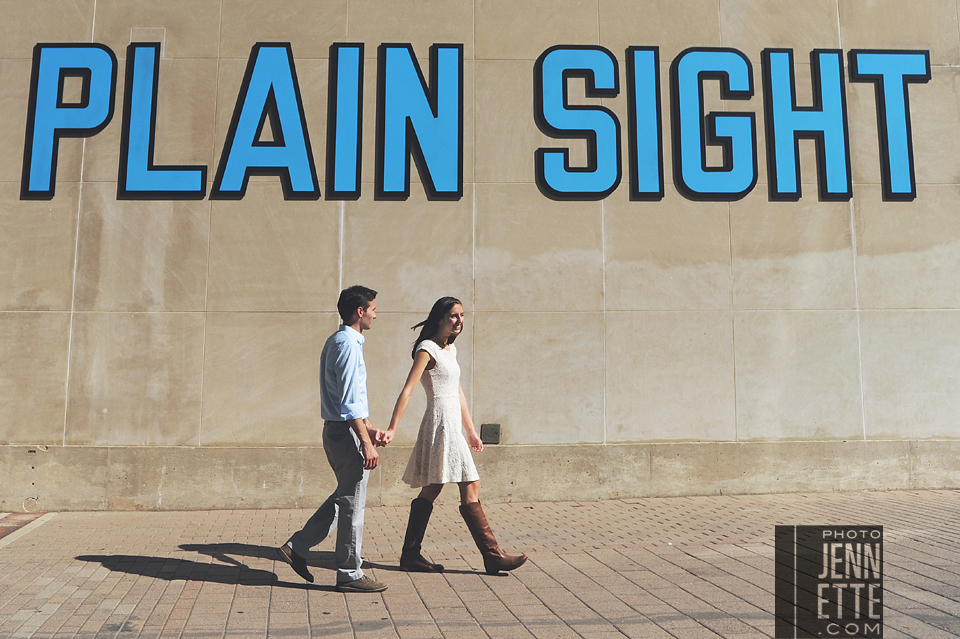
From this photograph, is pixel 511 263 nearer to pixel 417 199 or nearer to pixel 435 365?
pixel 417 199

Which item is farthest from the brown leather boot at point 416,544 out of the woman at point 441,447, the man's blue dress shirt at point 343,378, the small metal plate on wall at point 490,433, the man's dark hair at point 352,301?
the small metal plate on wall at point 490,433

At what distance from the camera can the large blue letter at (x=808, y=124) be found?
927 cm

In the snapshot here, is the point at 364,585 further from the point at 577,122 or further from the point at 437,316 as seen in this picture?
the point at 577,122

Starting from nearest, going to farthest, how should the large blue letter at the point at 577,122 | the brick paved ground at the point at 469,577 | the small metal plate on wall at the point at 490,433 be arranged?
the brick paved ground at the point at 469,577 < the small metal plate on wall at the point at 490,433 < the large blue letter at the point at 577,122

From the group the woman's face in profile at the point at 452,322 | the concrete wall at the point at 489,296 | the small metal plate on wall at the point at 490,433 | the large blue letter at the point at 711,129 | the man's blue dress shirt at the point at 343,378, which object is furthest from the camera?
the large blue letter at the point at 711,129

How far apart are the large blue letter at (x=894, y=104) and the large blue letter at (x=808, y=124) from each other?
38cm

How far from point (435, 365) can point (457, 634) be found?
1.97 meters

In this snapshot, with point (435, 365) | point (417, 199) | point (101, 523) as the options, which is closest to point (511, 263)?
point (417, 199)

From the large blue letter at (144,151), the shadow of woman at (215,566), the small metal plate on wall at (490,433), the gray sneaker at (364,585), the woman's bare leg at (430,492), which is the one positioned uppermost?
the large blue letter at (144,151)

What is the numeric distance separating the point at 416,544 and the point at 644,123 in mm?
6172

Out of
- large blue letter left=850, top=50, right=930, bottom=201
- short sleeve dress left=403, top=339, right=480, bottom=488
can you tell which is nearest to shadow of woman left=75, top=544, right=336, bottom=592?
short sleeve dress left=403, top=339, right=480, bottom=488

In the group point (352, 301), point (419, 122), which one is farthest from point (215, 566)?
point (419, 122)

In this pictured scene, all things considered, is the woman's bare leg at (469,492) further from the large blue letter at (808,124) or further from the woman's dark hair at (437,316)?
the large blue letter at (808,124)

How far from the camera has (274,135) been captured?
29.5 feet
